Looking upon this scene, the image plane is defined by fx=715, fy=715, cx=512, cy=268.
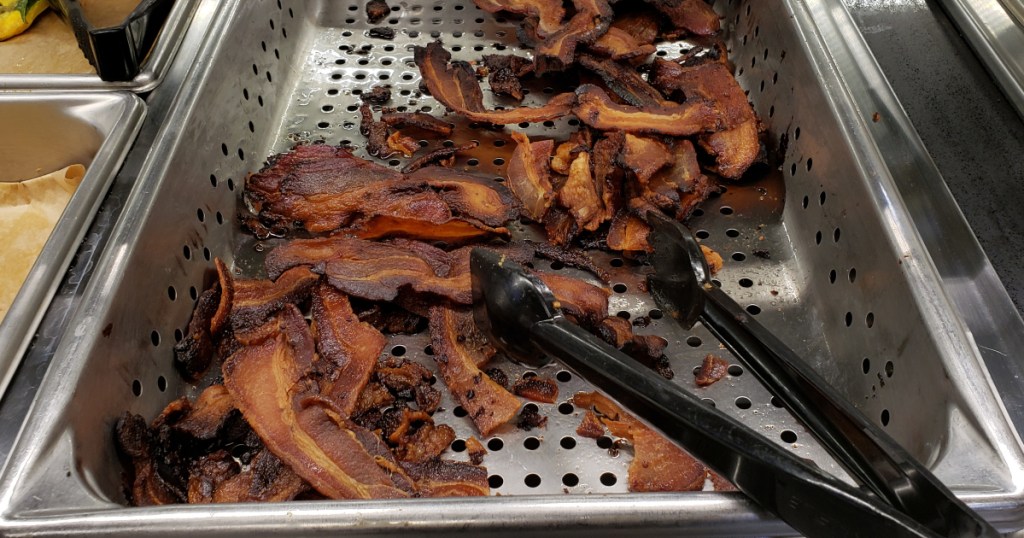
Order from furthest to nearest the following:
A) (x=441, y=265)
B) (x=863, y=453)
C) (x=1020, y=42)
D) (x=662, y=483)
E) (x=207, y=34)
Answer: (x=1020, y=42) < (x=207, y=34) < (x=441, y=265) < (x=662, y=483) < (x=863, y=453)

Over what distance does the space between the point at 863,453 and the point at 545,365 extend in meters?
0.57

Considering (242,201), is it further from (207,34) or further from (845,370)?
(845,370)

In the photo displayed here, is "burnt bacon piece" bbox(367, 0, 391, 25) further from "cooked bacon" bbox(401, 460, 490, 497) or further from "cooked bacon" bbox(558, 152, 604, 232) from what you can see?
"cooked bacon" bbox(401, 460, 490, 497)

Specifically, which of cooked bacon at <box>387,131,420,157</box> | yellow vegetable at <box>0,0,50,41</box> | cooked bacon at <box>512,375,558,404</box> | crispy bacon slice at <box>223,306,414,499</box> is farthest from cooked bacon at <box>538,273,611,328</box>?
yellow vegetable at <box>0,0,50,41</box>

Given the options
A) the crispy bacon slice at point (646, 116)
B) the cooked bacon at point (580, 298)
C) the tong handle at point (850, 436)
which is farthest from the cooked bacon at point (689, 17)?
the tong handle at point (850, 436)

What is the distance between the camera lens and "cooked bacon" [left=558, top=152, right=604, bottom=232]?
150 cm

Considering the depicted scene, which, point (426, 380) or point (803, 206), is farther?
point (803, 206)

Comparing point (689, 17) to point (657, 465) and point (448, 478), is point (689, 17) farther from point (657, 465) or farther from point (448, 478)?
point (448, 478)

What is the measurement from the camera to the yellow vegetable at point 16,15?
1.92 m

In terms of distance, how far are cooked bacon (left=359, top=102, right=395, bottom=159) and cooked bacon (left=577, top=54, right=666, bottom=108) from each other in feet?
1.76

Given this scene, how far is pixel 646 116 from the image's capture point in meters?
1.63

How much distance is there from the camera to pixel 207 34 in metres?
1.50

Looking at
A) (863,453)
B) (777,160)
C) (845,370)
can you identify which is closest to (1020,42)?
(777,160)

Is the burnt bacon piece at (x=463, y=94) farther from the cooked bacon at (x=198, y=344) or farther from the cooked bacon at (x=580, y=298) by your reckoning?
the cooked bacon at (x=198, y=344)
